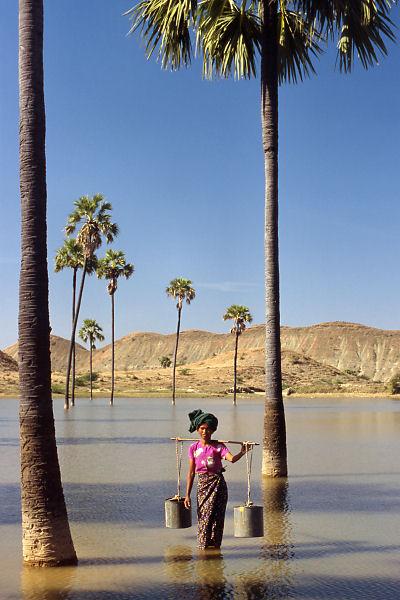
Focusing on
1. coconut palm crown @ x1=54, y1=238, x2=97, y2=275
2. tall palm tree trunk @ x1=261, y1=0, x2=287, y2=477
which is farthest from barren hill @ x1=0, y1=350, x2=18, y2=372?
tall palm tree trunk @ x1=261, y1=0, x2=287, y2=477

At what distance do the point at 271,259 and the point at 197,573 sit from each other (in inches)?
359

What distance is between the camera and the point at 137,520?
497 inches

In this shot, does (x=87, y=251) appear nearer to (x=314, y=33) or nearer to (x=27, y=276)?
(x=314, y=33)

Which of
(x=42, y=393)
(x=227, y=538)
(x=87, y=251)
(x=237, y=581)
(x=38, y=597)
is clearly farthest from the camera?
(x=87, y=251)

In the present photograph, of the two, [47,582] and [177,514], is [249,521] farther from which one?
[47,582]

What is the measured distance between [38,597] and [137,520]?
15.0 ft

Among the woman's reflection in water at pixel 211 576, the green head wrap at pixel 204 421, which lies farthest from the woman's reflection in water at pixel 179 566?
the green head wrap at pixel 204 421

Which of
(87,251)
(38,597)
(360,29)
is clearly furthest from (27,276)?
(87,251)

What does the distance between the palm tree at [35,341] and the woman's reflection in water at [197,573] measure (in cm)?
127

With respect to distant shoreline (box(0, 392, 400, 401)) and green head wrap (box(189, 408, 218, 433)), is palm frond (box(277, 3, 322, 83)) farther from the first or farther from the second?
distant shoreline (box(0, 392, 400, 401))

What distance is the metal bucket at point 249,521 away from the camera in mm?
9500

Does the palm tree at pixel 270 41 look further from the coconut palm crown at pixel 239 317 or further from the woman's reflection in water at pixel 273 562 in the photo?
the coconut palm crown at pixel 239 317

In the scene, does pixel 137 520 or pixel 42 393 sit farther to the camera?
pixel 137 520

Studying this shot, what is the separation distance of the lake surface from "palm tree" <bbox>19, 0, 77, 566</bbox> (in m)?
0.47
